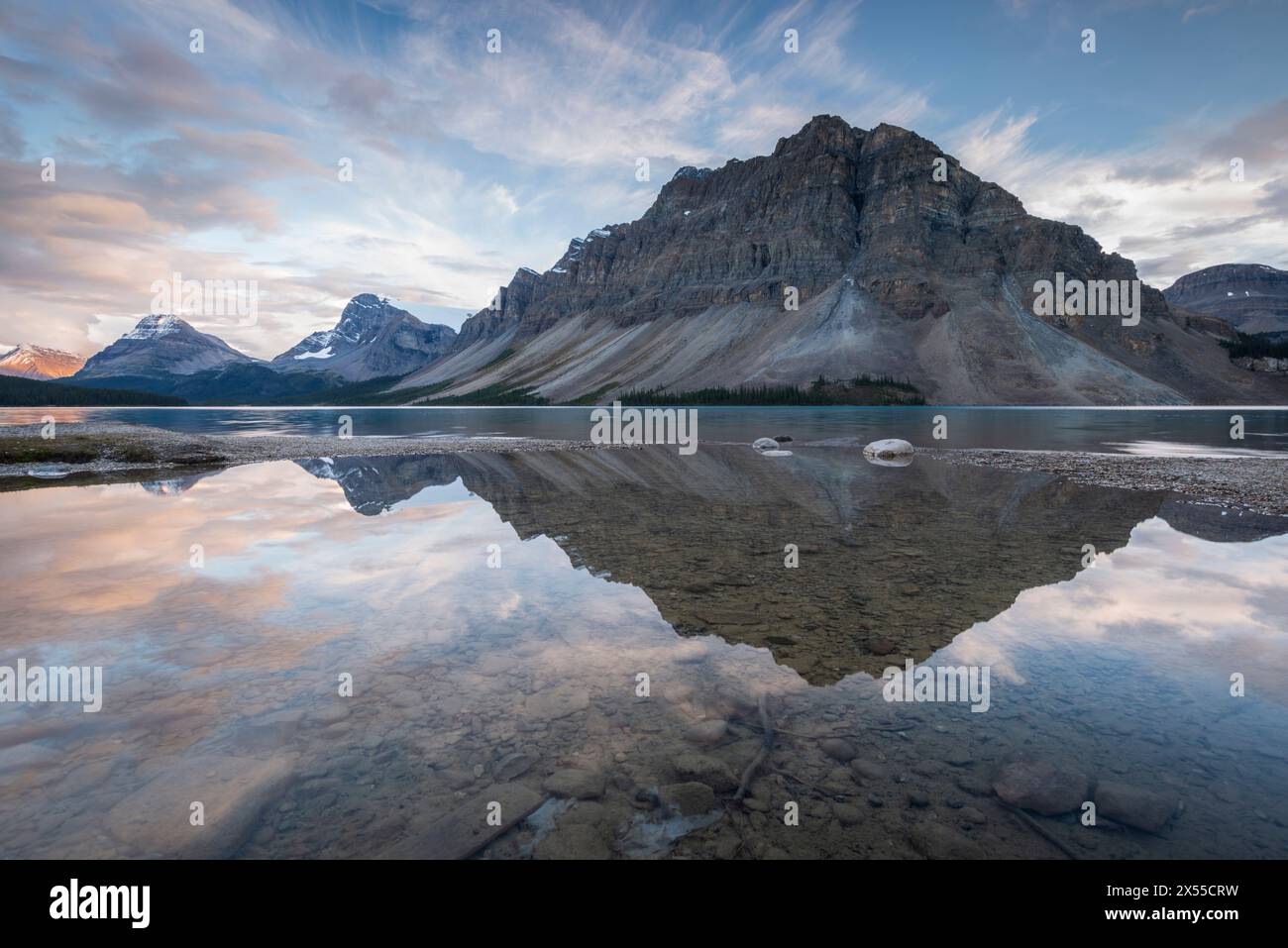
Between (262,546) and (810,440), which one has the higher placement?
(810,440)

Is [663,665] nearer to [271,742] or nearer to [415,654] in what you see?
[415,654]

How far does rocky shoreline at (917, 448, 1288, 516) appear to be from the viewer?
76.6ft

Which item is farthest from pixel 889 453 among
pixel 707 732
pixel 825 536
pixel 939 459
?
pixel 707 732

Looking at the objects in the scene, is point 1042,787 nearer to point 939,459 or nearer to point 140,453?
point 939,459

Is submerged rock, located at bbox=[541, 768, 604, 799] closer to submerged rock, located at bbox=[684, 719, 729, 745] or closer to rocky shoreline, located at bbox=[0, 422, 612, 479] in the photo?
submerged rock, located at bbox=[684, 719, 729, 745]

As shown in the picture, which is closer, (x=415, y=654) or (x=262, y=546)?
(x=415, y=654)

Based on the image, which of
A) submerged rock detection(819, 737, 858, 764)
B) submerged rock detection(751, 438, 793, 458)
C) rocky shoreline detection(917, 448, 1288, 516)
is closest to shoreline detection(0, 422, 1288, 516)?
rocky shoreline detection(917, 448, 1288, 516)

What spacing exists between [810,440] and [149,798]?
190ft

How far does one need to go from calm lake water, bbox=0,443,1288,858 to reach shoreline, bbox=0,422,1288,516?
8.83 metres

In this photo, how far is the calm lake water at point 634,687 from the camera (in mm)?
5656

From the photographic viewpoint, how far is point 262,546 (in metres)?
16.5

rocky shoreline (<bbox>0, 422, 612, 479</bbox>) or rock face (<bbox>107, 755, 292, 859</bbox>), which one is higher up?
rocky shoreline (<bbox>0, 422, 612, 479</bbox>)

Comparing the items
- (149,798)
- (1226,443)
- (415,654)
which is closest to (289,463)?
(415,654)

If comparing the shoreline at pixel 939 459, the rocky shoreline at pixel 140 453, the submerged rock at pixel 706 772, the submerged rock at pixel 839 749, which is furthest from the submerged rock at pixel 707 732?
the rocky shoreline at pixel 140 453
